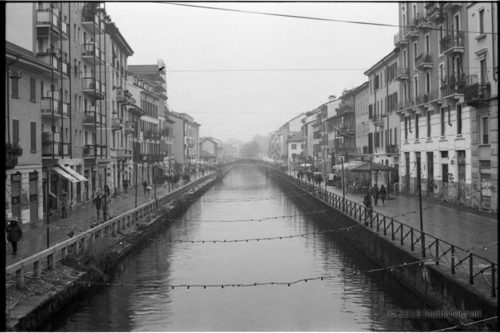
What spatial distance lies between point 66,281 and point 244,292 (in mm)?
5835

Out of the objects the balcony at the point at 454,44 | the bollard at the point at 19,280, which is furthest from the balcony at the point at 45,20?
the balcony at the point at 454,44

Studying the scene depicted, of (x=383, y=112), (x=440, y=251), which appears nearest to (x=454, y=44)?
(x=440, y=251)

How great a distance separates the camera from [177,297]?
18.8m

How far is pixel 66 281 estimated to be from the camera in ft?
55.7

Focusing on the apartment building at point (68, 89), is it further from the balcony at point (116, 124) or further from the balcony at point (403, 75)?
the balcony at point (403, 75)

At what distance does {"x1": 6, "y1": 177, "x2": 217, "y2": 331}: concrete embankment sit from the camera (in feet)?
43.6

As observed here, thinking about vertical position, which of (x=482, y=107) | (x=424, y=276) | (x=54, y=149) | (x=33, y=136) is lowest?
(x=424, y=276)

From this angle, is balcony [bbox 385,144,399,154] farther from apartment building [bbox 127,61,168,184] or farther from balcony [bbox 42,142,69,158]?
balcony [bbox 42,142,69,158]

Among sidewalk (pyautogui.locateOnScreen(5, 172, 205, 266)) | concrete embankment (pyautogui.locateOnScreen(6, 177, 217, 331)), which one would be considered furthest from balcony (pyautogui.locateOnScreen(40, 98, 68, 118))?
concrete embankment (pyautogui.locateOnScreen(6, 177, 217, 331))

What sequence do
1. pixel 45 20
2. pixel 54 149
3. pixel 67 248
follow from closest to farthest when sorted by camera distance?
pixel 67 248 → pixel 45 20 → pixel 54 149

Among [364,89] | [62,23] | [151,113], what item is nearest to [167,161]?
[151,113]

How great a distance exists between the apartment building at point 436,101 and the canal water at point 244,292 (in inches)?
317

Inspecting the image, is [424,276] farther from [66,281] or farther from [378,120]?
[378,120]

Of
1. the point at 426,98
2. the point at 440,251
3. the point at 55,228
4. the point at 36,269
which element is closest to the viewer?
the point at 36,269
